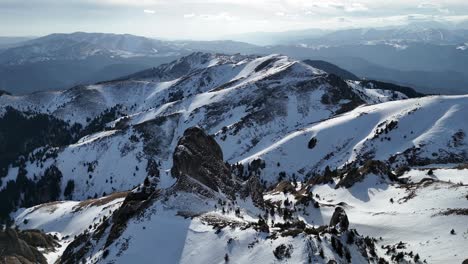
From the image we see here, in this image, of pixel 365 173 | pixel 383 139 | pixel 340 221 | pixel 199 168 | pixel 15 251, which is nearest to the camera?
pixel 340 221

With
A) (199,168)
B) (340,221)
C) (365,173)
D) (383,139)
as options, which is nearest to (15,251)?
(199,168)

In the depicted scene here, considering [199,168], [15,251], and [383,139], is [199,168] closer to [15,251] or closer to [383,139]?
[15,251]

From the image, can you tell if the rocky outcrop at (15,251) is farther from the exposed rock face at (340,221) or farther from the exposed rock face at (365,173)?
the exposed rock face at (365,173)

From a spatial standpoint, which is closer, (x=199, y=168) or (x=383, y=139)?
(x=199, y=168)

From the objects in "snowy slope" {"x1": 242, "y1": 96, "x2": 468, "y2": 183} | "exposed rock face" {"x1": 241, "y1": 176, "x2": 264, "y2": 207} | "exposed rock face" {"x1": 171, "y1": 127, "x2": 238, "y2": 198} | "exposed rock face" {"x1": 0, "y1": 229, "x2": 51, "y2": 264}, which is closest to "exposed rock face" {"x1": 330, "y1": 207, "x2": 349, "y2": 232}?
"exposed rock face" {"x1": 171, "y1": 127, "x2": 238, "y2": 198}

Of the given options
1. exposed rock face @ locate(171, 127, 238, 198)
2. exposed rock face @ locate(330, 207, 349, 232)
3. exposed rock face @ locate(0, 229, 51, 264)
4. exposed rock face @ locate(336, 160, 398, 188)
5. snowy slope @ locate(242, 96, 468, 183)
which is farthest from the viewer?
snowy slope @ locate(242, 96, 468, 183)

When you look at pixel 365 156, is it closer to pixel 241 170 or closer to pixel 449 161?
pixel 449 161

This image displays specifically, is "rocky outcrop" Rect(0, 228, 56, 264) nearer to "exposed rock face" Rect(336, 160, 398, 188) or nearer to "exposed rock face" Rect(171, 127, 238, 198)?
"exposed rock face" Rect(171, 127, 238, 198)

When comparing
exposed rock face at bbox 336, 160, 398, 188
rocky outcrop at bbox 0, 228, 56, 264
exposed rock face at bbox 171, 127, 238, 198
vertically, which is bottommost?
rocky outcrop at bbox 0, 228, 56, 264

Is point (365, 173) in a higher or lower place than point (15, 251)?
higher
